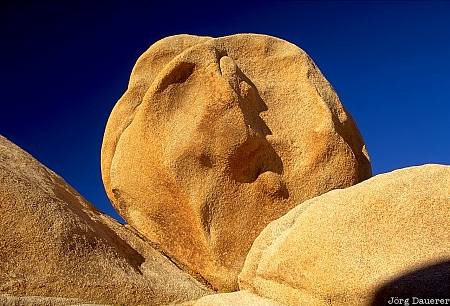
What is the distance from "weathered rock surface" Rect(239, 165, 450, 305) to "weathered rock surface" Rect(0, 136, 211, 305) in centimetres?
161

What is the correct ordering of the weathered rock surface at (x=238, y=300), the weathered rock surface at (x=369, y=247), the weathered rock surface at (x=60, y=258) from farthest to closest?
the weathered rock surface at (x=60, y=258) < the weathered rock surface at (x=238, y=300) < the weathered rock surface at (x=369, y=247)

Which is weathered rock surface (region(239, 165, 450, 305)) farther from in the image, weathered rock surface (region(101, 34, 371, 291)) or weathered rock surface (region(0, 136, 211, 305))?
weathered rock surface (region(101, 34, 371, 291))

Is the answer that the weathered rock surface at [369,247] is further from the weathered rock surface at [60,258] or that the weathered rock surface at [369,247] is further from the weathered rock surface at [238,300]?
the weathered rock surface at [60,258]

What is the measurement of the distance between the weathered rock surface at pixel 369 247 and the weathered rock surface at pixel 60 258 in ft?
5.27

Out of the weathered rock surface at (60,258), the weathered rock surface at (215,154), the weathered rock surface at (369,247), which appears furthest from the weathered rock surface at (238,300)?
the weathered rock surface at (215,154)

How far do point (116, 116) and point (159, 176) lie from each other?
4.83ft

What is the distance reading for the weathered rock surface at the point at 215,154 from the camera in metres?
7.55

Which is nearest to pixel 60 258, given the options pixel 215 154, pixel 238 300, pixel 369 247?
pixel 238 300

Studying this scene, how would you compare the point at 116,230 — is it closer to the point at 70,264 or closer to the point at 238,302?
the point at 70,264

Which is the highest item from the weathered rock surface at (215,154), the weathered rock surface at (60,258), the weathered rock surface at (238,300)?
the weathered rock surface at (215,154)

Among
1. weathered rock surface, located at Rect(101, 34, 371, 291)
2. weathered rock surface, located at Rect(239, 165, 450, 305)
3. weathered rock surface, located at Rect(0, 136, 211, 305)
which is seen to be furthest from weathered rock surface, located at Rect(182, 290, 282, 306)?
weathered rock surface, located at Rect(101, 34, 371, 291)

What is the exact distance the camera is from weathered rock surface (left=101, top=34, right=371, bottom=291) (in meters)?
7.55

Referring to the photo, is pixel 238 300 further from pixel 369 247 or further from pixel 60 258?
pixel 60 258

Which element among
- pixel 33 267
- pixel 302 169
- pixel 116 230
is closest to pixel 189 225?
pixel 116 230
